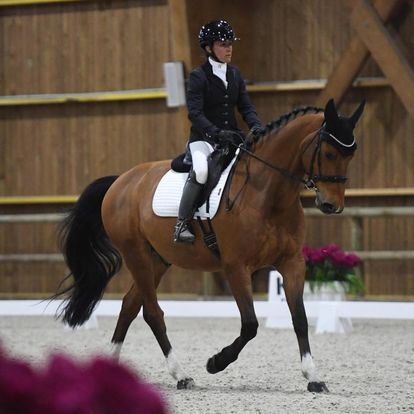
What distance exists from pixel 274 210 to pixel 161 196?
82 cm

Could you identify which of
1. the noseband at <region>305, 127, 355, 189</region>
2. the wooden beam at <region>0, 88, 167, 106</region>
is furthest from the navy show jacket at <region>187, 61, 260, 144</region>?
the wooden beam at <region>0, 88, 167, 106</region>

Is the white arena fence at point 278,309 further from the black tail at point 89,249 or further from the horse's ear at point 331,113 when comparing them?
the horse's ear at point 331,113

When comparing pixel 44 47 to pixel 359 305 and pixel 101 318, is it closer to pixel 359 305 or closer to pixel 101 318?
pixel 101 318

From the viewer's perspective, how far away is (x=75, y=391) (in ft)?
3.93

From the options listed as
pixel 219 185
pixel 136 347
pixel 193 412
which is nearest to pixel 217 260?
pixel 219 185

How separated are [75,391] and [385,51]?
31.9 feet

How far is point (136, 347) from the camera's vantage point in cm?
800

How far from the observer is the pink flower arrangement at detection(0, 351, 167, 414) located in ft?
3.94

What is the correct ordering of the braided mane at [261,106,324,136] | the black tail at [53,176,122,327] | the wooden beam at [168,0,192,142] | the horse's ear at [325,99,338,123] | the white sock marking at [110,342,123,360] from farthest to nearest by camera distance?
1. the wooden beam at [168,0,192,142]
2. the black tail at [53,176,122,327]
3. the white sock marking at [110,342,123,360]
4. the braided mane at [261,106,324,136]
5. the horse's ear at [325,99,338,123]

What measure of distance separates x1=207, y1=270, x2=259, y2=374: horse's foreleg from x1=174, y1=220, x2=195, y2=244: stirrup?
1.19 feet

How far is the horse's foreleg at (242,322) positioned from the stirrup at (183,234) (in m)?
0.36

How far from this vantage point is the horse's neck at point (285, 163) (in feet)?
17.8

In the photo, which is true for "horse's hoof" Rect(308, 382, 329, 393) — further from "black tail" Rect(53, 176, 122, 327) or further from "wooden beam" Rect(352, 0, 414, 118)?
"wooden beam" Rect(352, 0, 414, 118)

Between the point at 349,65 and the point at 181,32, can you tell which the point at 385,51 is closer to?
the point at 349,65
